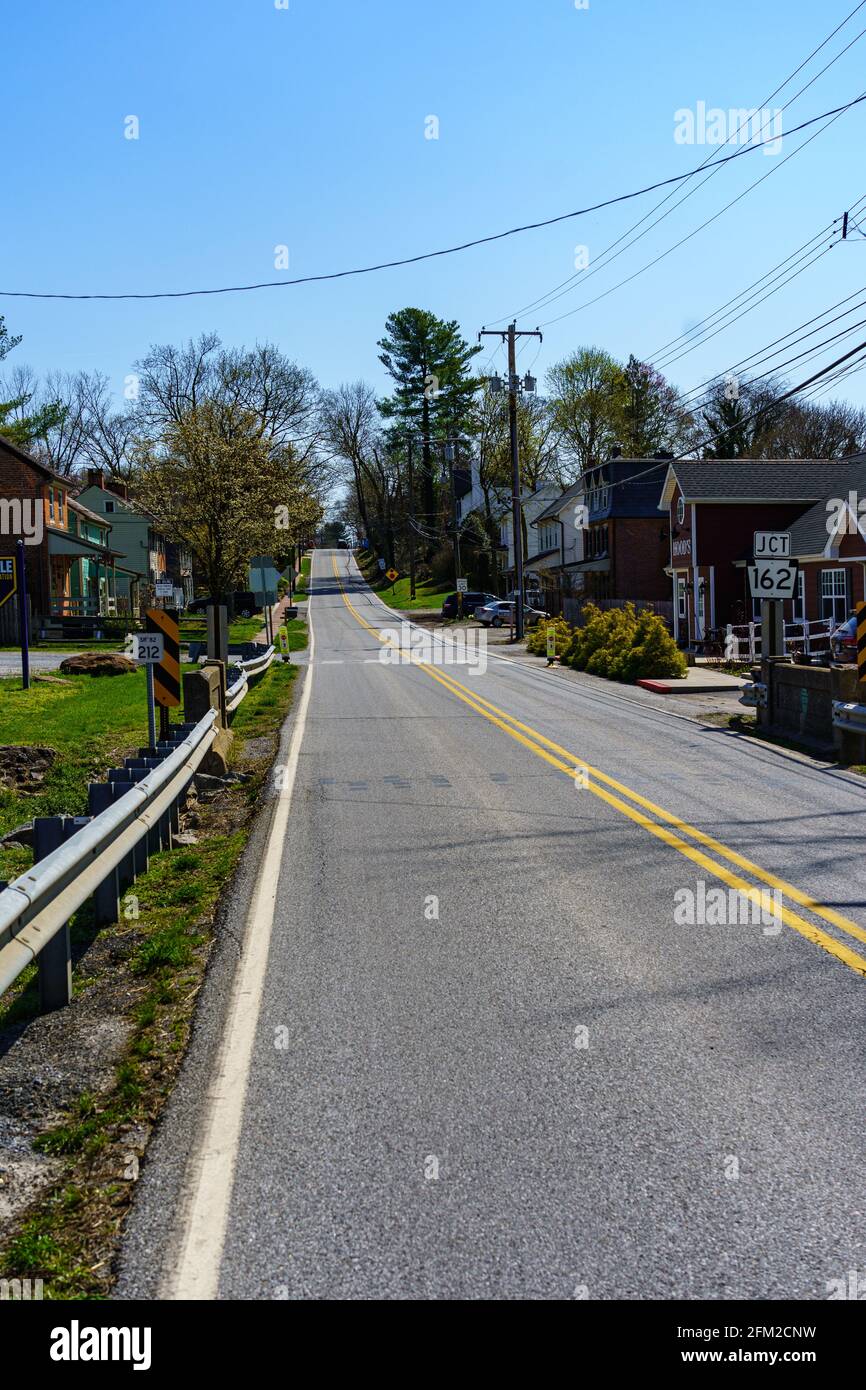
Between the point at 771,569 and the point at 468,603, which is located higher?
the point at 468,603

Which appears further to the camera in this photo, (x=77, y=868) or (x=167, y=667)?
(x=167, y=667)

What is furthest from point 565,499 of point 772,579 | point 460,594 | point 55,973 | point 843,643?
point 55,973

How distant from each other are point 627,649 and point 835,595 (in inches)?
317

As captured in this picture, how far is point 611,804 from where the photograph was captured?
1202 cm

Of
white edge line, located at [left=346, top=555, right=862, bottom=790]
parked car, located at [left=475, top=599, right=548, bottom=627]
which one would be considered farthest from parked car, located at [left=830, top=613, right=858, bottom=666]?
parked car, located at [left=475, top=599, right=548, bottom=627]

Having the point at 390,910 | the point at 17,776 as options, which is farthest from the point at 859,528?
the point at 390,910

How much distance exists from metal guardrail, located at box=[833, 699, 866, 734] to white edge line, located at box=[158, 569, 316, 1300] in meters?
9.50

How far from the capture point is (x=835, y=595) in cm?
3606

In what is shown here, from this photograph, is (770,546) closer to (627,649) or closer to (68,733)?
(68,733)

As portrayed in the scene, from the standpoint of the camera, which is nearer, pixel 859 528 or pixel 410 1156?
pixel 410 1156

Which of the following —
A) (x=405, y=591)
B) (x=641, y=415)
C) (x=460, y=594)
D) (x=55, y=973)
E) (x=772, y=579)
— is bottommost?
(x=55, y=973)

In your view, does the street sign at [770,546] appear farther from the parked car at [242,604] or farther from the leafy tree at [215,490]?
the parked car at [242,604]
